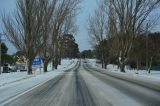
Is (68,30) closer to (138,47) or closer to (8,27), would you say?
(138,47)

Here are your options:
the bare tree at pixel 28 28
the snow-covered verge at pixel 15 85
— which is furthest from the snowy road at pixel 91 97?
the bare tree at pixel 28 28

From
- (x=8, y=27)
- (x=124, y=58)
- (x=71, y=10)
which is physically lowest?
(x=124, y=58)

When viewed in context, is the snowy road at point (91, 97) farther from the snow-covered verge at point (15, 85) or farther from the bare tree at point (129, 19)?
the bare tree at point (129, 19)

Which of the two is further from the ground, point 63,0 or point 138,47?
point 63,0

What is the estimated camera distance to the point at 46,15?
58906 mm

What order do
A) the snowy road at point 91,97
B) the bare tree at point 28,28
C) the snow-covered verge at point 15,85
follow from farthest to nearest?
the bare tree at point 28,28 → the snow-covered verge at point 15,85 → the snowy road at point 91,97

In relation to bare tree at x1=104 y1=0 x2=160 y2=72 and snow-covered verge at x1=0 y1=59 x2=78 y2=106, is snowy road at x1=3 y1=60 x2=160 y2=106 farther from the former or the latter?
bare tree at x1=104 y1=0 x2=160 y2=72

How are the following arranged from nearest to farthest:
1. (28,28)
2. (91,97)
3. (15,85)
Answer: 1. (91,97)
2. (15,85)
3. (28,28)

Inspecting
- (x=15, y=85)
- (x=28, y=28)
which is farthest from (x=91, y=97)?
(x=28, y=28)

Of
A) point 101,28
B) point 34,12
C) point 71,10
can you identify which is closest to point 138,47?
point 101,28

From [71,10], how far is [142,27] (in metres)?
18.0

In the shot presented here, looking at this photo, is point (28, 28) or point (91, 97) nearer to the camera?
point (91, 97)

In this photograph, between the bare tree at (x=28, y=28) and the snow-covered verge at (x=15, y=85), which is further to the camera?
the bare tree at (x=28, y=28)

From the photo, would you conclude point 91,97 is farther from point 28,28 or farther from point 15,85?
point 28,28
